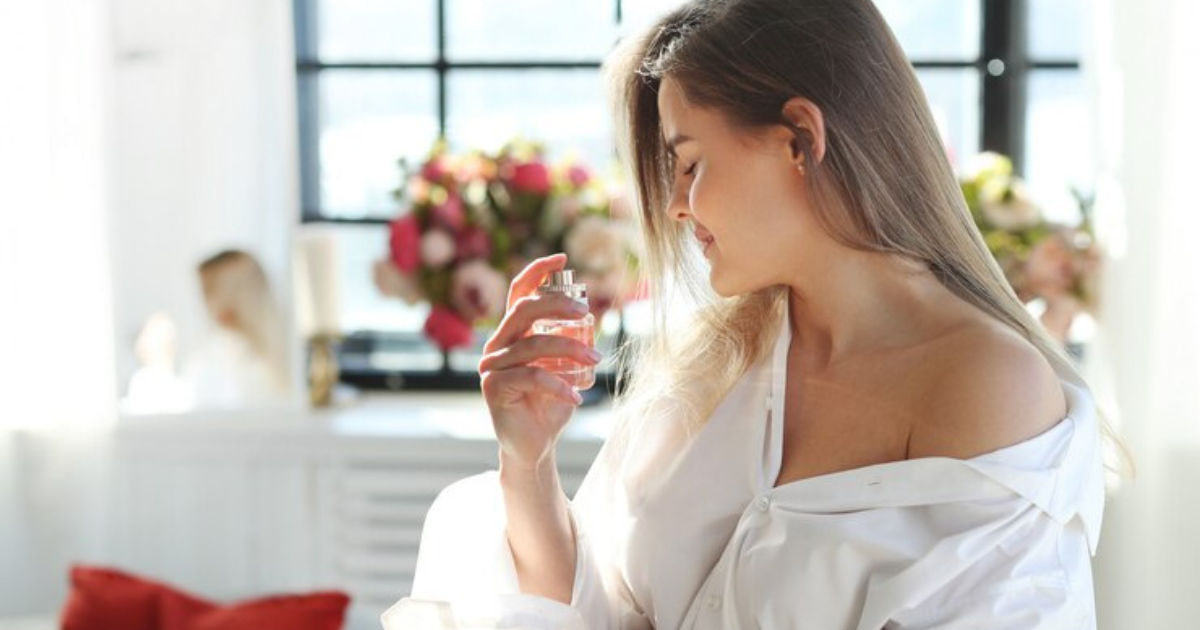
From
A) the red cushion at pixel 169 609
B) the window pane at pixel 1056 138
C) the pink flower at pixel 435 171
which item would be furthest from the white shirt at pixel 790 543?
the window pane at pixel 1056 138

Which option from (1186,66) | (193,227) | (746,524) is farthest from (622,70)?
(193,227)

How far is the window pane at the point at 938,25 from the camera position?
363 cm

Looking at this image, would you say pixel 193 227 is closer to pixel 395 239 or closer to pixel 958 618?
pixel 395 239

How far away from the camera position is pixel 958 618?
1.54m

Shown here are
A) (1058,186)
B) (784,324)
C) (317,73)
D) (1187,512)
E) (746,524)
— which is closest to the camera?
(746,524)

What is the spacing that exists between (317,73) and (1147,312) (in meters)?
1.92

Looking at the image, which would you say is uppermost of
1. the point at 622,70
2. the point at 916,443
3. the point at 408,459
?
the point at 622,70

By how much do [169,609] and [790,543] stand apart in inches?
63.9

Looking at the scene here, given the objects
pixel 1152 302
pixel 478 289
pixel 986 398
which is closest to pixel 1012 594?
pixel 986 398

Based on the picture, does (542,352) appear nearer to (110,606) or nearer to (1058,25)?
(110,606)

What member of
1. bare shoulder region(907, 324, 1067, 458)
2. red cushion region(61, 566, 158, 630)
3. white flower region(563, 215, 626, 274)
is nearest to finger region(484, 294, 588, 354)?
bare shoulder region(907, 324, 1067, 458)

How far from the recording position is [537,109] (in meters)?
3.77

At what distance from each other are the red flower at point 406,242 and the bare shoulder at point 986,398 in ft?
6.43

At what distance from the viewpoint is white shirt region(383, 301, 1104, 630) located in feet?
5.08
